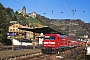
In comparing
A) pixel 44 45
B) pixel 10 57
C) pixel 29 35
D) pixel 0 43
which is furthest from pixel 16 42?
pixel 10 57

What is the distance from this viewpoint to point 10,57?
21.4m

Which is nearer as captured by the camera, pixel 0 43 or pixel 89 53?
pixel 89 53

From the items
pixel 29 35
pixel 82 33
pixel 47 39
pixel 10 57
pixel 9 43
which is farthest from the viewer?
pixel 29 35

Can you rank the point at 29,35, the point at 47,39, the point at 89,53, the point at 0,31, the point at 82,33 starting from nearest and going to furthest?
the point at 89,53, the point at 47,39, the point at 0,31, the point at 82,33, the point at 29,35

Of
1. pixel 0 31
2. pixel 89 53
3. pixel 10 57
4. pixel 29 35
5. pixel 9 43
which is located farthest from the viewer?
pixel 29 35

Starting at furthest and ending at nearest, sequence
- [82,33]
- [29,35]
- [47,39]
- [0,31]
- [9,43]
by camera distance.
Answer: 1. [29,35]
2. [82,33]
3. [9,43]
4. [0,31]
5. [47,39]

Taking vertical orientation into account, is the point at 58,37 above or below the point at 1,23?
below

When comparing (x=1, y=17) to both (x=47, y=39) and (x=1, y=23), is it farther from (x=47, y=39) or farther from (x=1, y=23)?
(x=47, y=39)

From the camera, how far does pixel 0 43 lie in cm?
7025

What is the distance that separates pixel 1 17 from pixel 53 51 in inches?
1522

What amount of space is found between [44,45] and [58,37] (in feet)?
9.03

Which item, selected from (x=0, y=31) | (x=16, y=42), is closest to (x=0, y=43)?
(x=0, y=31)

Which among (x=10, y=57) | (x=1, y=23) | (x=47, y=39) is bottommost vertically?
(x=10, y=57)

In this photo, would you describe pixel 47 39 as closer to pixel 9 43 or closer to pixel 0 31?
pixel 0 31
